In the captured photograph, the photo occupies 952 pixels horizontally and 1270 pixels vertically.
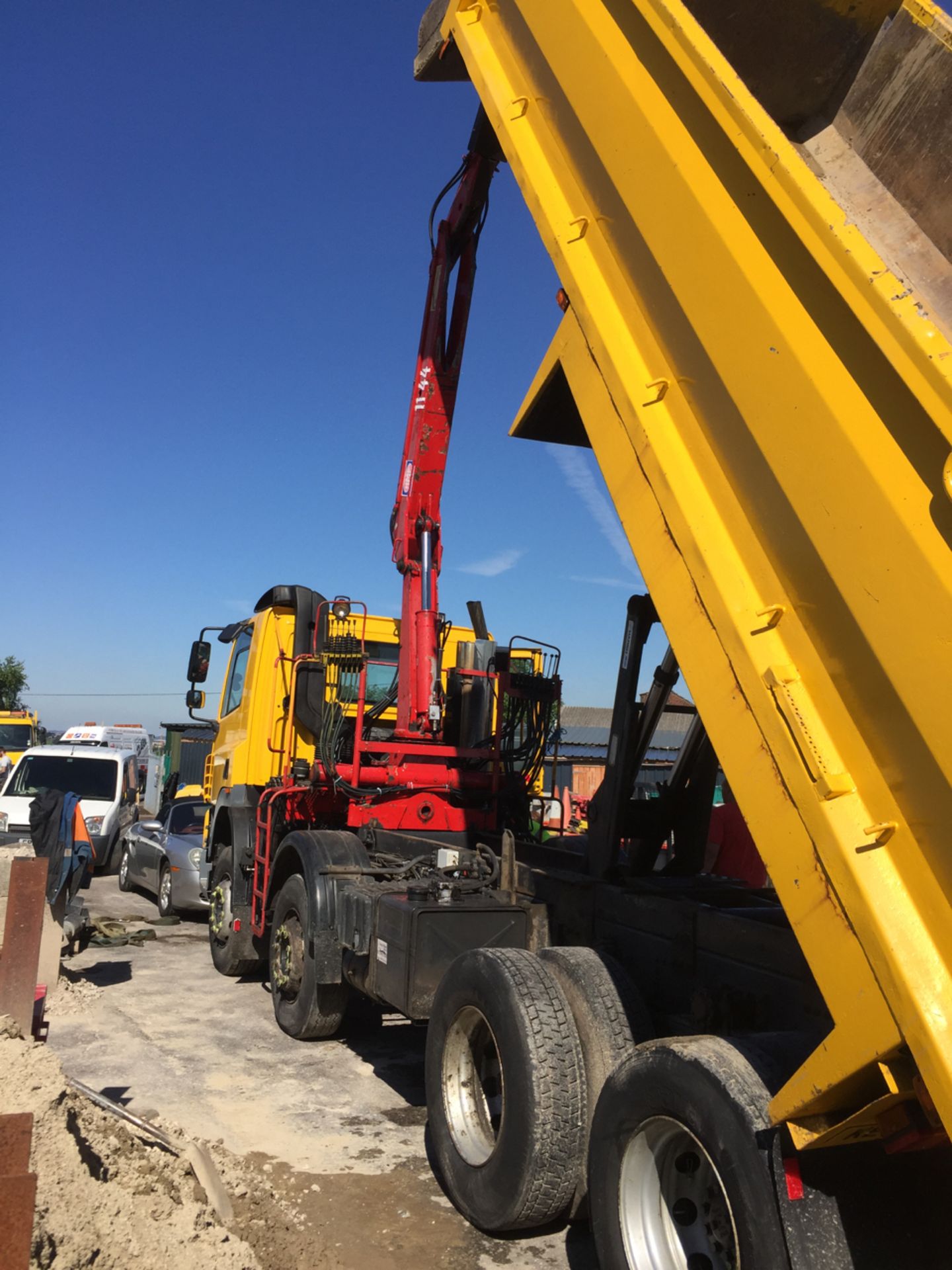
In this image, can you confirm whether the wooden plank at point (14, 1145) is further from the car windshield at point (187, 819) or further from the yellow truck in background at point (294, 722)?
the car windshield at point (187, 819)

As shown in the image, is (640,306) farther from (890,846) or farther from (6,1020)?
(6,1020)

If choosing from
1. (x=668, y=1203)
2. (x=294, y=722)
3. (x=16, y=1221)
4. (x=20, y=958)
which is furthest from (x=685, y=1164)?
(x=294, y=722)

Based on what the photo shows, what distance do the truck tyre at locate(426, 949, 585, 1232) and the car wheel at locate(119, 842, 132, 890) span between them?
1052 cm

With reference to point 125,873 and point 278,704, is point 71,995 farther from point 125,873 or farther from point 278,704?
point 125,873

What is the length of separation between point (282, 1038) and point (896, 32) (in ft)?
20.9

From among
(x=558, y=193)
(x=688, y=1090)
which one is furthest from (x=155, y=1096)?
(x=558, y=193)

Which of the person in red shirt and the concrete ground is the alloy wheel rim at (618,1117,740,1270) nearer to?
the concrete ground

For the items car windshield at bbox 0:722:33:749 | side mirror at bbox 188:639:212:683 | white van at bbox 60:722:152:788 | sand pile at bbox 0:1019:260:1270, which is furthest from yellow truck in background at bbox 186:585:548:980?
car windshield at bbox 0:722:33:749

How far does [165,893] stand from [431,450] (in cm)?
710

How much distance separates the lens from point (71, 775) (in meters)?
14.9

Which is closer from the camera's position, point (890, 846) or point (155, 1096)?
point (890, 846)

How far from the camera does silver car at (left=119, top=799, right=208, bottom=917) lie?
11.2 m

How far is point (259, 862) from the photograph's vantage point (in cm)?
725

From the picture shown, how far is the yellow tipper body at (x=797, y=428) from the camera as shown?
77.6 inches
